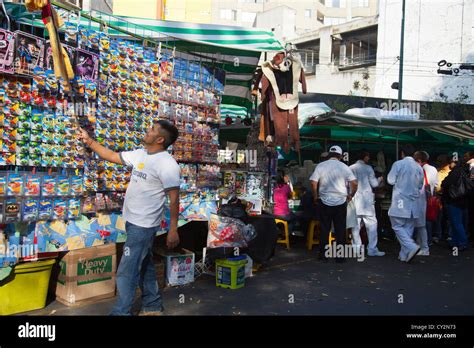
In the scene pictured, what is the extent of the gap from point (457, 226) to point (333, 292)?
14.1 feet

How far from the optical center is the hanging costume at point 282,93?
595cm

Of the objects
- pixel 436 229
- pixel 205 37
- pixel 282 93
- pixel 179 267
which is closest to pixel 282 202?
pixel 282 93

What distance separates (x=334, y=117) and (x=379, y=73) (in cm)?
2671

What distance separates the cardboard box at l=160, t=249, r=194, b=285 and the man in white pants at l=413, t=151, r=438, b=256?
4246 mm

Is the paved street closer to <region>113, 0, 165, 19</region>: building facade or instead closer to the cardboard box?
the cardboard box

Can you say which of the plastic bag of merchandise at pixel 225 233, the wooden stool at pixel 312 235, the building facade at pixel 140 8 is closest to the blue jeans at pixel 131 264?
the plastic bag of merchandise at pixel 225 233

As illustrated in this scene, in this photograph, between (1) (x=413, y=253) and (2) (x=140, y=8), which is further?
(2) (x=140, y=8)

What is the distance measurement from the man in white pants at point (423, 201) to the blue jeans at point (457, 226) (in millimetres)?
520

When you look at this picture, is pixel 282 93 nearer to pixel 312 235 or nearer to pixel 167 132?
pixel 167 132

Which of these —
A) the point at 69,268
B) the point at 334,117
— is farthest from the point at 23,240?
the point at 334,117

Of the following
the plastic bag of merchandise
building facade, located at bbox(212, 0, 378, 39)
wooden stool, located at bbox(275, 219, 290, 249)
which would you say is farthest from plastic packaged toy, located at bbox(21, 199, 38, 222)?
building facade, located at bbox(212, 0, 378, 39)

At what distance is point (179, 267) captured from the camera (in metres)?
5.14

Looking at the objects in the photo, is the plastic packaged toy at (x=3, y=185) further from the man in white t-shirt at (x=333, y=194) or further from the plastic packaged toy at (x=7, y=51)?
the man in white t-shirt at (x=333, y=194)

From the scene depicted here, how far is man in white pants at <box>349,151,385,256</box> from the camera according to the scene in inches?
293
